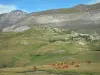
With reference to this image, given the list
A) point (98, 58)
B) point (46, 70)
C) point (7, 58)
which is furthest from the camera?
point (7, 58)

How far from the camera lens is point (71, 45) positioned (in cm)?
16638

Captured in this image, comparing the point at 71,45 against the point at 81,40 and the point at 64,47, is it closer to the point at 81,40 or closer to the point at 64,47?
the point at 64,47

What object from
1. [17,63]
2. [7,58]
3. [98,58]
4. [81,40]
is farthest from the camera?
[81,40]

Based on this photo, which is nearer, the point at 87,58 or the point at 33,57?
the point at 87,58

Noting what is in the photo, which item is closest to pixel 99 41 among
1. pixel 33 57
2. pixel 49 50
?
pixel 49 50

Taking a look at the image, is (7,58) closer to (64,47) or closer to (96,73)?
(64,47)

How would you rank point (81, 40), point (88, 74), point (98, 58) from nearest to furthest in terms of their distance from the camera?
point (88, 74) → point (98, 58) → point (81, 40)

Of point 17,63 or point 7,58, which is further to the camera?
point 7,58

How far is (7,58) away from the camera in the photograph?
14100 cm

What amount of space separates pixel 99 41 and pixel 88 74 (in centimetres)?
12806

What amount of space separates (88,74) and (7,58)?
76691 mm

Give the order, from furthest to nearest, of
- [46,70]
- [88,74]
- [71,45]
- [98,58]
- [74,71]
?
[71,45]
[98,58]
[46,70]
[74,71]
[88,74]

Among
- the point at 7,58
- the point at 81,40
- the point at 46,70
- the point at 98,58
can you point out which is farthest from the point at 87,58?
the point at 81,40

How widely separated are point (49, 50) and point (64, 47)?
31.2 feet
